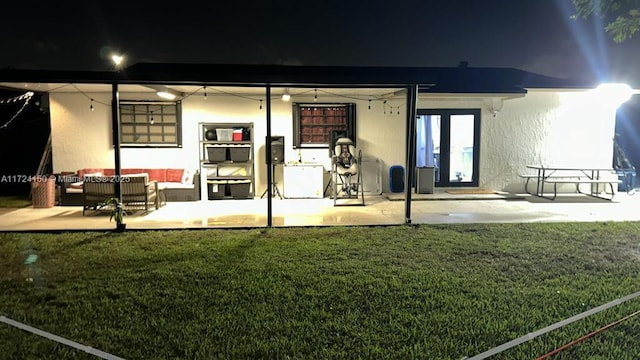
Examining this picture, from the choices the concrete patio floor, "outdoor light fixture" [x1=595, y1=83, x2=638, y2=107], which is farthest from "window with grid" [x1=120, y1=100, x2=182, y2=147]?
"outdoor light fixture" [x1=595, y1=83, x2=638, y2=107]

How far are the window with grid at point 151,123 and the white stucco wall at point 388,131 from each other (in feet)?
0.56

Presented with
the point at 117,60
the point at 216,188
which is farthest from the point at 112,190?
the point at 117,60

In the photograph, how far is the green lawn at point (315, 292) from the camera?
3211 mm

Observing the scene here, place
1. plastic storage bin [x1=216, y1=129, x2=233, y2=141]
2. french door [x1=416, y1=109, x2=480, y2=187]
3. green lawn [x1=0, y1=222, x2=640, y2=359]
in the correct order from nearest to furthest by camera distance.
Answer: green lawn [x1=0, y1=222, x2=640, y2=359] → plastic storage bin [x1=216, y1=129, x2=233, y2=141] → french door [x1=416, y1=109, x2=480, y2=187]

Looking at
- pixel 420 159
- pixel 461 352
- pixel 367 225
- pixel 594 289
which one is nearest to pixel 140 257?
pixel 367 225

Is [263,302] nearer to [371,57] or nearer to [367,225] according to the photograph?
[367,225]

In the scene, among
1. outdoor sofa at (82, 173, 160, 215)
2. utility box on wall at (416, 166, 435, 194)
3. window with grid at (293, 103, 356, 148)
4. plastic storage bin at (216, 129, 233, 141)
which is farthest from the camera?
window with grid at (293, 103, 356, 148)

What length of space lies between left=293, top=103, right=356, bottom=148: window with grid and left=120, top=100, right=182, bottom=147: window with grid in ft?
9.22

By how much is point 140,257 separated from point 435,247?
12.1 feet

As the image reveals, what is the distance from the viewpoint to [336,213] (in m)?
8.44

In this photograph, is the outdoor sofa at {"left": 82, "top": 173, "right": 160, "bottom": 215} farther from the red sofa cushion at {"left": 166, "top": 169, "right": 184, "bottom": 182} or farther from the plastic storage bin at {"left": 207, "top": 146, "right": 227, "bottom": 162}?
the plastic storage bin at {"left": 207, "top": 146, "right": 227, "bottom": 162}

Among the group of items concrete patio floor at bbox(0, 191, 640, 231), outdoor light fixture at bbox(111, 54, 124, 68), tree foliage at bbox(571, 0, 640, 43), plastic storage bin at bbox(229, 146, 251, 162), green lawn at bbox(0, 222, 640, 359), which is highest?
outdoor light fixture at bbox(111, 54, 124, 68)

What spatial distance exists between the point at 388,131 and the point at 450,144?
1.73m

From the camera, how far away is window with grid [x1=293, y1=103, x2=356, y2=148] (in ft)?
36.0
